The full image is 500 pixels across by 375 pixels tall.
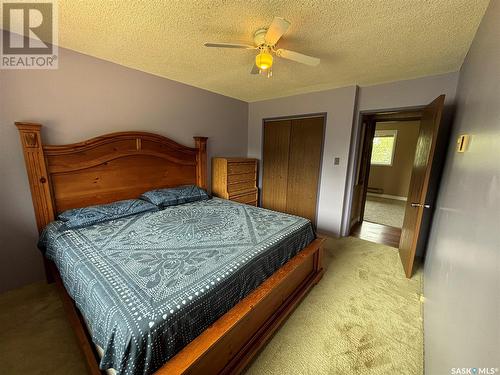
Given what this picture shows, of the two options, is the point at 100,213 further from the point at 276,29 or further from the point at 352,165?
the point at 352,165

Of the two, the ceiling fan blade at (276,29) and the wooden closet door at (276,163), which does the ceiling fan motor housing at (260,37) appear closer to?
the ceiling fan blade at (276,29)

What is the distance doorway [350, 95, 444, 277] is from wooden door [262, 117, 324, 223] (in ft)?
2.15

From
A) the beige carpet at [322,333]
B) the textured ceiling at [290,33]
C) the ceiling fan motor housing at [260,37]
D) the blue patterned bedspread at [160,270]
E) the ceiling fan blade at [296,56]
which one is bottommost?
the beige carpet at [322,333]

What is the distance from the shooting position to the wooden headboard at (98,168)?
72.7 inches

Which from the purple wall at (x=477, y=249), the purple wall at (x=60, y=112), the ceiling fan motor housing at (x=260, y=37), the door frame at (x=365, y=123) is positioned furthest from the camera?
the door frame at (x=365, y=123)

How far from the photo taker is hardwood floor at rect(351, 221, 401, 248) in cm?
312

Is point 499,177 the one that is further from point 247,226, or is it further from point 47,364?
point 47,364

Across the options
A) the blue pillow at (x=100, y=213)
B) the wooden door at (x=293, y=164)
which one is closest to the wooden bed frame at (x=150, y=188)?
the blue pillow at (x=100, y=213)

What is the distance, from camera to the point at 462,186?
4.24ft

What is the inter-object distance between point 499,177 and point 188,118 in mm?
3074

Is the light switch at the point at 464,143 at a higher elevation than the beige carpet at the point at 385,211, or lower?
higher

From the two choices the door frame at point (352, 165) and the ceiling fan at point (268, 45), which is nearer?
the ceiling fan at point (268, 45)

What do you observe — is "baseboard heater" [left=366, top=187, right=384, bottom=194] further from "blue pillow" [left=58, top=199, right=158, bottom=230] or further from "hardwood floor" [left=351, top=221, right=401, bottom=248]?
"blue pillow" [left=58, top=199, right=158, bottom=230]

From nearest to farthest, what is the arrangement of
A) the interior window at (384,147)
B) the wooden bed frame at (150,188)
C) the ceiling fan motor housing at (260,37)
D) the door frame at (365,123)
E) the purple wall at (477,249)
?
the purple wall at (477,249) < the wooden bed frame at (150,188) < the ceiling fan motor housing at (260,37) < the door frame at (365,123) < the interior window at (384,147)
